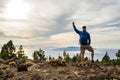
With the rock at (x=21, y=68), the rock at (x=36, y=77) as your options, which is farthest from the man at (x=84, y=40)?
the rock at (x=21, y=68)

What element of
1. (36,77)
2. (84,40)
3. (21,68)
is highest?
(84,40)

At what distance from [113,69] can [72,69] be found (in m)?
3.14

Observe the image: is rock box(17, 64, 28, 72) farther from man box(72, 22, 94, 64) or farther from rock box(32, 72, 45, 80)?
man box(72, 22, 94, 64)

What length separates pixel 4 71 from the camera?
23.7 meters

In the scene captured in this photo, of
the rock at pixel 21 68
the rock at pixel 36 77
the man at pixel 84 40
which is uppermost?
the man at pixel 84 40

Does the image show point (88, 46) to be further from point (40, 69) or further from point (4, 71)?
point (4, 71)

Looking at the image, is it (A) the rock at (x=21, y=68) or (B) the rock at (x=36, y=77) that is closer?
(B) the rock at (x=36, y=77)

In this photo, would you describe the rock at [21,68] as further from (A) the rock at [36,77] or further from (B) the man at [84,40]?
(B) the man at [84,40]

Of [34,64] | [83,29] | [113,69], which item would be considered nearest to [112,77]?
[113,69]

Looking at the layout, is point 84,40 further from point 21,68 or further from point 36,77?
point 21,68

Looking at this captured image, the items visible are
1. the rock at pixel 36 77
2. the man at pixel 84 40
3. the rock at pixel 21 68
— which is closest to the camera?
the rock at pixel 36 77

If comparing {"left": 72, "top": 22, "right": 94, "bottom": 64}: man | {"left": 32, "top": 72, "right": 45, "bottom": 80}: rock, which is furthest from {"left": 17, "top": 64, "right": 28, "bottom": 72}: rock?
{"left": 72, "top": 22, "right": 94, "bottom": 64}: man

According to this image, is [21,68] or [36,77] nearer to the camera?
[36,77]

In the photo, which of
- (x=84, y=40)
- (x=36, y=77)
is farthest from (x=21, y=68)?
(x=84, y=40)
